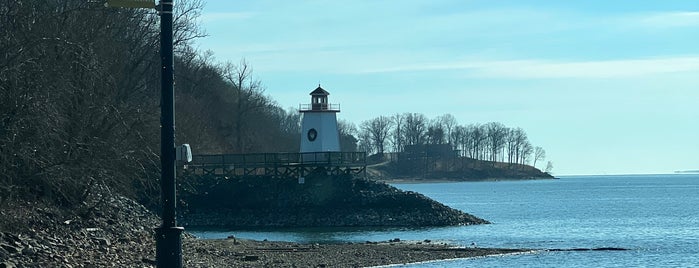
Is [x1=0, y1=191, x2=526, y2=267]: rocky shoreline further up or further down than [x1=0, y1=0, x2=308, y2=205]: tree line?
further down

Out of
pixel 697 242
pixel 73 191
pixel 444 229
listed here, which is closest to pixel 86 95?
pixel 73 191

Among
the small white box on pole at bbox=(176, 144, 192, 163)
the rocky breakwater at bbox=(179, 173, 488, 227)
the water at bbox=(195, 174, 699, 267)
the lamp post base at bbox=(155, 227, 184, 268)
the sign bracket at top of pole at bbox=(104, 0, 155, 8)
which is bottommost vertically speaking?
the water at bbox=(195, 174, 699, 267)

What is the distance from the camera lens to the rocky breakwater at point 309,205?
2517 inches

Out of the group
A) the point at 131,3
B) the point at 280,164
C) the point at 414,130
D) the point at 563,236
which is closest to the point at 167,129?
the point at 131,3

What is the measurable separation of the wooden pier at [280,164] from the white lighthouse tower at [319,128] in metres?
1.84

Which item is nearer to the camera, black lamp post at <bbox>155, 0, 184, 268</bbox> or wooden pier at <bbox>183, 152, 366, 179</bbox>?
black lamp post at <bbox>155, 0, 184, 268</bbox>

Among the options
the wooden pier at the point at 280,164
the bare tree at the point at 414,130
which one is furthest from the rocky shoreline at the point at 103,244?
the bare tree at the point at 414,130

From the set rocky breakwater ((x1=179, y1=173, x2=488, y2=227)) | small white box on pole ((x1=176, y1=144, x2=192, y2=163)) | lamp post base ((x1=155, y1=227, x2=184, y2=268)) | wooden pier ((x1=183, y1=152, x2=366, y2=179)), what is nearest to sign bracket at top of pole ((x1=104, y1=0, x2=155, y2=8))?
small white box on pole ((x1=176, y1=144, x2=192, y2=163))

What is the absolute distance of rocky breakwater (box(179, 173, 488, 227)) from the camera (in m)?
63.9

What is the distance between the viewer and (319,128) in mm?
71625

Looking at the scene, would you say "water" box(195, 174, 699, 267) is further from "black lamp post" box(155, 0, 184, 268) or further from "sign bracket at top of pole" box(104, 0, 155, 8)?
"sign bracket at top of pole" box(104, 0, 155, 8)

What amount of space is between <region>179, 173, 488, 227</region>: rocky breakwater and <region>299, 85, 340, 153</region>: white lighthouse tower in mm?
3867

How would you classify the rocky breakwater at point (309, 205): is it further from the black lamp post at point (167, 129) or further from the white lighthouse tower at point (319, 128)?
the black lamp post at point (167, 129)

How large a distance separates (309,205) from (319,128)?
757cm
